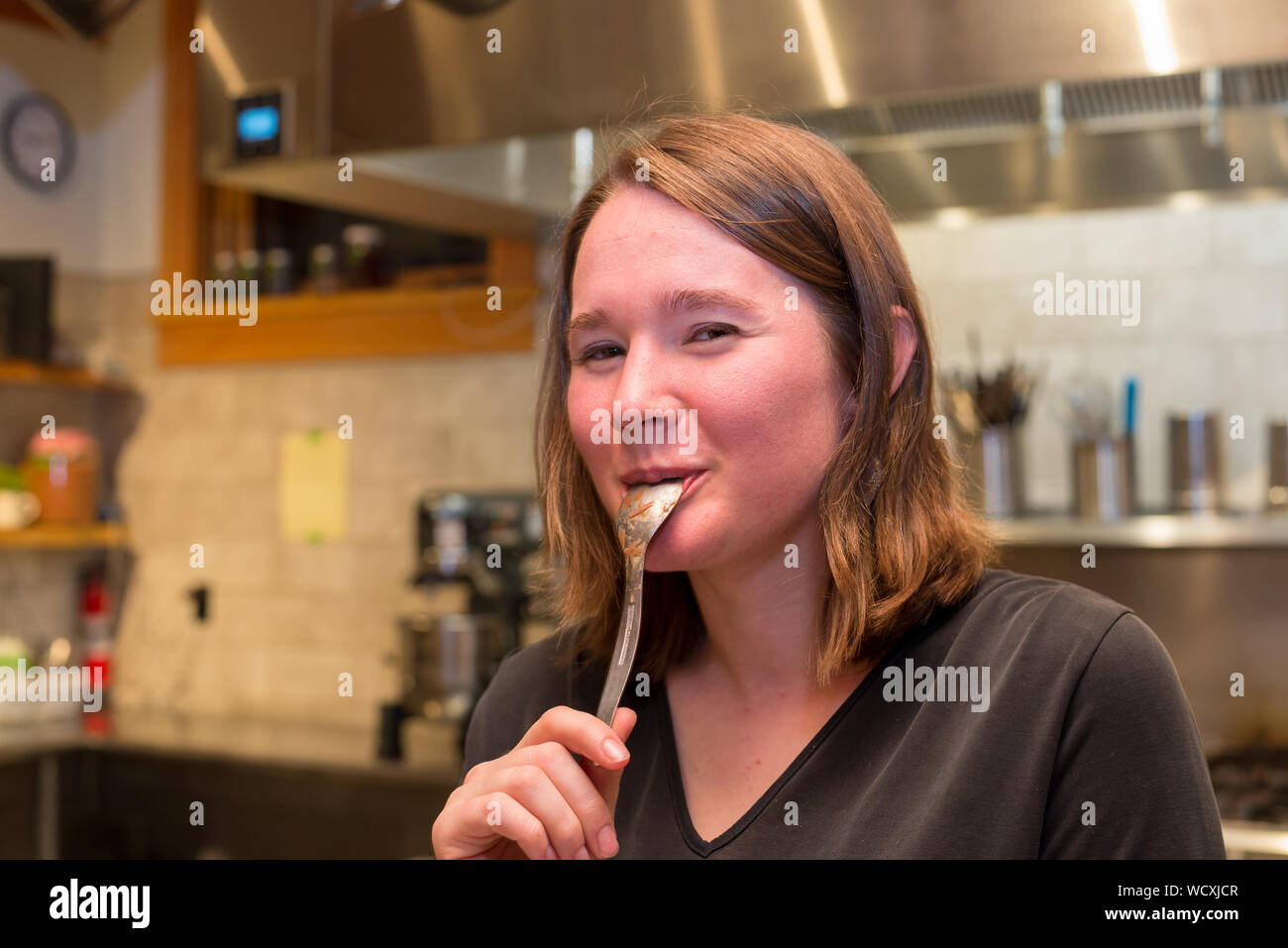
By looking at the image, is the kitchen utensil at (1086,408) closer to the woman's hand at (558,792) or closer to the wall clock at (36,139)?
the woman's hand at (558,792)

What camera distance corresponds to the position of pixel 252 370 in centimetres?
325

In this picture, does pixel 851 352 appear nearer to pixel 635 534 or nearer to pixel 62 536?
pixel 635 534

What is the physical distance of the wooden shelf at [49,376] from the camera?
3.01m

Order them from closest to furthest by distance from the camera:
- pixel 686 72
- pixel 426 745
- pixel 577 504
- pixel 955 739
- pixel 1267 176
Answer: pixel 955 739
pixel 577 504
pixel 686 72
pixel 1267 176
pixel 426 745

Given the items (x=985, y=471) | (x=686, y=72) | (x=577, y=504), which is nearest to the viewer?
(x=577, y=504)

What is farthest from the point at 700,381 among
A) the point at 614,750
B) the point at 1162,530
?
the point at 1162,530

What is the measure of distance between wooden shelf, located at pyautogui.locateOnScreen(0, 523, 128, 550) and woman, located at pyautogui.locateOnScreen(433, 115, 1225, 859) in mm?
2386

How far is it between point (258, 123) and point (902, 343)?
4.30 feet

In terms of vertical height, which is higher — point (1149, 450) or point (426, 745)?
point (1149, 450)
